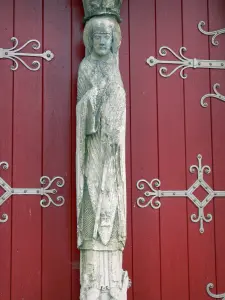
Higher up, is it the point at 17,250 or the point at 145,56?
the point at 145,56

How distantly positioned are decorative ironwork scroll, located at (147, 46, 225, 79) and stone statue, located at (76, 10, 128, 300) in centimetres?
41

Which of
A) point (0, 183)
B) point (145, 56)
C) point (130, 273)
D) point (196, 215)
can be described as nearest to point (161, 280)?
point (130, 273)

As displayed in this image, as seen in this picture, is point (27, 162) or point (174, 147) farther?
point (174, 147)

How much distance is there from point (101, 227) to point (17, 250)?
0.48 m

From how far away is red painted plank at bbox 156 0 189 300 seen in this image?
297cm

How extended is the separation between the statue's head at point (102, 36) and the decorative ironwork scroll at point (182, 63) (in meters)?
0.31

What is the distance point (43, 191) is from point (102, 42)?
770 mm

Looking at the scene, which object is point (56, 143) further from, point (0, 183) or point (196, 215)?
point (196, 215)

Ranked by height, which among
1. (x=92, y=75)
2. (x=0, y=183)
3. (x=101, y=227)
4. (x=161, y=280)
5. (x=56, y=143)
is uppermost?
(x=92, y=75)

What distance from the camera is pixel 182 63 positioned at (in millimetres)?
3127

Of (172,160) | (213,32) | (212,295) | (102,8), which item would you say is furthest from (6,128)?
(212,295)

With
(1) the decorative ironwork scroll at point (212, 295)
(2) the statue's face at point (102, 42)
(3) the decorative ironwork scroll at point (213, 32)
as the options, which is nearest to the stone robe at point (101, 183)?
(2) the statue's face at point (102, 42)

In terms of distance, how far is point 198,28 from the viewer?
3.17m

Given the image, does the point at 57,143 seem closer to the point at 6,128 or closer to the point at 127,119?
the point at 6,128
